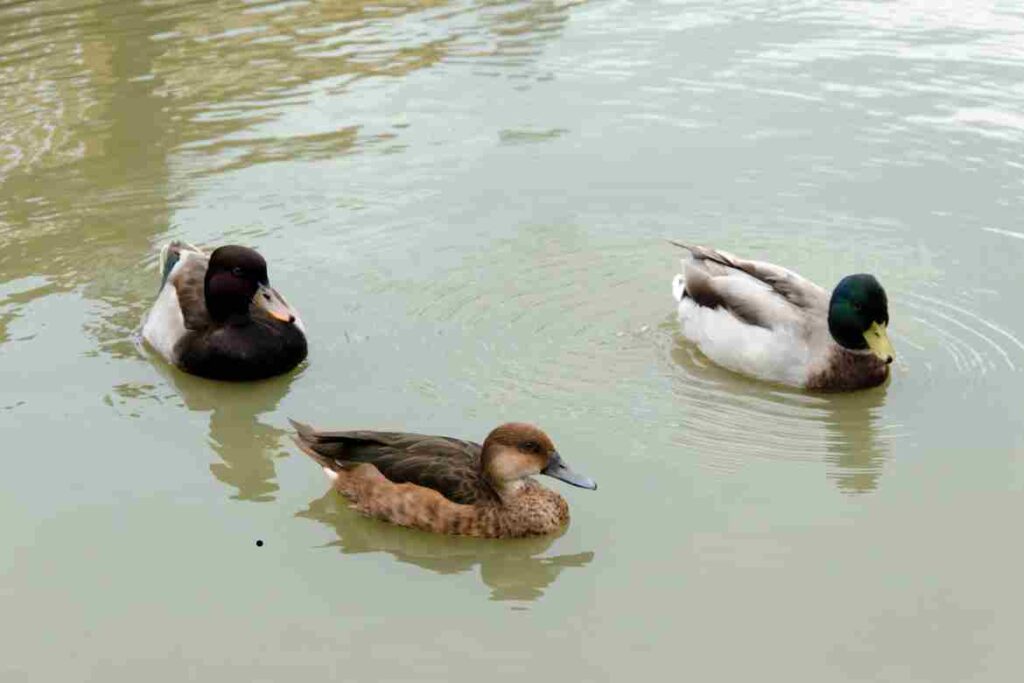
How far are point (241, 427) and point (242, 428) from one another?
2cm

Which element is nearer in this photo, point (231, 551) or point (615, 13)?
point (231, 551)

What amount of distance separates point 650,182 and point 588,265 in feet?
5.14

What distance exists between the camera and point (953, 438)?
29.2ft

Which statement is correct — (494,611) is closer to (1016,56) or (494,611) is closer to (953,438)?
(953,438)

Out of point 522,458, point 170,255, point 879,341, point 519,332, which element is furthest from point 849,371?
point 170,255

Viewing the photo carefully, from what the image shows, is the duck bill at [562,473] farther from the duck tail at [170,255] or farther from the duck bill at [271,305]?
the duck tail at [170,255]

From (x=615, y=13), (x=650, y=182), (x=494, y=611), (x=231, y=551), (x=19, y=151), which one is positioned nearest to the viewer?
(x=494, y=611)

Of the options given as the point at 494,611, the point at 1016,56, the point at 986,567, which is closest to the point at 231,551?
the point at 494,611

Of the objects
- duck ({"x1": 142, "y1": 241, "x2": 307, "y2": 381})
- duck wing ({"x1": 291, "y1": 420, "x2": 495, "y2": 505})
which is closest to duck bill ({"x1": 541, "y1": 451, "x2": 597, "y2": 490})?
duck wing ({"x1": 291, "y1": 420, "x2": 495, "y2": 505})

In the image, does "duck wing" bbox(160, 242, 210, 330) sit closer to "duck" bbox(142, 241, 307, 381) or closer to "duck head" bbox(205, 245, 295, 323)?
"duck" bbox(142, 241, 307, 381)

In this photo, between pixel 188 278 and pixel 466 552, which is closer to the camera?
pixel 466 552

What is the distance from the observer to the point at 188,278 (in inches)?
412

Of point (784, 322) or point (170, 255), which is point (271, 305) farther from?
point (784, 322)

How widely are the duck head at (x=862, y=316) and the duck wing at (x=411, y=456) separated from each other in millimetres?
2362
